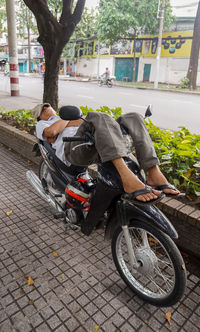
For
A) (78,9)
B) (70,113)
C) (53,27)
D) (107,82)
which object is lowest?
(70,113)

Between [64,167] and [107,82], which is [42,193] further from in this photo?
[107,82]

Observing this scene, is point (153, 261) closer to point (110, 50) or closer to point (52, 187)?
point (52, 187)

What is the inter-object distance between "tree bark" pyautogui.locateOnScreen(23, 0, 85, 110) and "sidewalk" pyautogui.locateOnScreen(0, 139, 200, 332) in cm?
399

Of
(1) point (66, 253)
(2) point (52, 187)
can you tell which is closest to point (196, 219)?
(1) point (66, 253)

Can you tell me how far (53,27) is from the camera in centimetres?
542

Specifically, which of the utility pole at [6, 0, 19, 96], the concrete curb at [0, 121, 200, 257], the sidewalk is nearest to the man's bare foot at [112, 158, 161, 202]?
the concrete curb at [0, 121, 200, 257]

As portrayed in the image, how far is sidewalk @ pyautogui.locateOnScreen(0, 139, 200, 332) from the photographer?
186 cm

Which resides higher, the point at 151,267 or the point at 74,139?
the point at 74,139

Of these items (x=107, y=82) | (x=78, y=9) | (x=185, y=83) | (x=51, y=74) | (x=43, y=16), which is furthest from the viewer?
(x=107, y=82)

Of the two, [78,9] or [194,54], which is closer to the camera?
[78,9]

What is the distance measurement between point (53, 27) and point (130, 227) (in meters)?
4.92

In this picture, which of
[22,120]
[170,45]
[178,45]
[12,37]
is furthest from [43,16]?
[170,45]

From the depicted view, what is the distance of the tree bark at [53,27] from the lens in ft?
17.3

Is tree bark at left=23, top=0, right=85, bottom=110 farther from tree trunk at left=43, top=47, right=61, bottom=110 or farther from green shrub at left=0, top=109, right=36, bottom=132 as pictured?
green shrub at left=0, top=109, right=36, bottom=132
